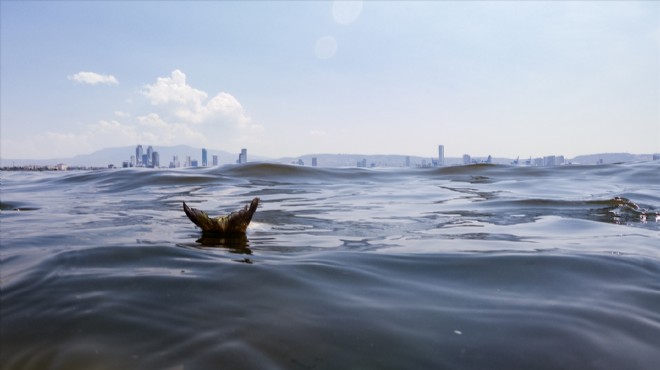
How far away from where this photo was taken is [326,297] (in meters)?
2.49

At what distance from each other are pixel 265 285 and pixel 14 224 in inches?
159

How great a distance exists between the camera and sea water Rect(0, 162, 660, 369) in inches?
72.7

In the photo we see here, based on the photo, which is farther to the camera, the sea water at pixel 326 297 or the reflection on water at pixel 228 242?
the reflection on water at pixel 228 242

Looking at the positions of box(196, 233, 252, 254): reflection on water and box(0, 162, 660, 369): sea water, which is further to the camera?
box(196, 233, 252, 254): reflection on water

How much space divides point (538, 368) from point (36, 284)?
2681 millimetres

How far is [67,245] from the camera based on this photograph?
139 inches

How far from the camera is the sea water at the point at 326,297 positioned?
6.06 feet

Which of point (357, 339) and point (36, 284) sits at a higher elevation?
point (36, 284)

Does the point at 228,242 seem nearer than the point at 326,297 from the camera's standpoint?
No

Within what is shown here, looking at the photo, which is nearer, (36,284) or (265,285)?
(36,284)

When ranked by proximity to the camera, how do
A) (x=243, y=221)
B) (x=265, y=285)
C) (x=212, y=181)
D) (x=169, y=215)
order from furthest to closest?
(x=212, y=181)
(x=169, y=215)
(x=243, y=221)
(x=265, y=285)

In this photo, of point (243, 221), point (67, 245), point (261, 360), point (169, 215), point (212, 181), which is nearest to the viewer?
point (261, 360)

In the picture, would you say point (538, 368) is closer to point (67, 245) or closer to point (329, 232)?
point (329, 232)

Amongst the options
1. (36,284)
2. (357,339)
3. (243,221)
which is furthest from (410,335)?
(243,221)
